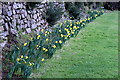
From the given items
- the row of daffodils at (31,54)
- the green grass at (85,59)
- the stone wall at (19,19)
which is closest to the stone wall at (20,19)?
the stone wall at (19,19)

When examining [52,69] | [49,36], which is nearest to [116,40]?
[49,36]

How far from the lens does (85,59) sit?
14.0 ft

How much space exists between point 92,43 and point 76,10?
3.00 metres

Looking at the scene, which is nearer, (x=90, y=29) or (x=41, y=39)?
(x=41, y=39)

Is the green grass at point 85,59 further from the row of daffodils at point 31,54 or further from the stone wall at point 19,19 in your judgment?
the stone wall at point 19,19

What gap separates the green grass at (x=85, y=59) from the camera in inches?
141

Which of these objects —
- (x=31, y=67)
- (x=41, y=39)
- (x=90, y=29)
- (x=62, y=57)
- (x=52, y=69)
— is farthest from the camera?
(x=90, y=29)

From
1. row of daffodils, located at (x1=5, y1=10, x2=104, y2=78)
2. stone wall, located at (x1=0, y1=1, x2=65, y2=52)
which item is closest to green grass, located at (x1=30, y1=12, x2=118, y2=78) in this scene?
row of daffodils, located at (x1=5, y1=10, x2=104, y2=78)

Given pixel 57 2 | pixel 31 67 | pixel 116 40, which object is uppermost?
pixel 57 2

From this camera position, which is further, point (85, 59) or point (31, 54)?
point (85, 59)

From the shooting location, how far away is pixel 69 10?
27.6ft

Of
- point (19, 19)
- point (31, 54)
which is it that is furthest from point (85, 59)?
point (19, 19)

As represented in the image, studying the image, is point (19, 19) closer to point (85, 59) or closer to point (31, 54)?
point (31, 54)

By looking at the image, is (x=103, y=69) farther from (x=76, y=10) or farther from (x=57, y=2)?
(x=76, y=10)
